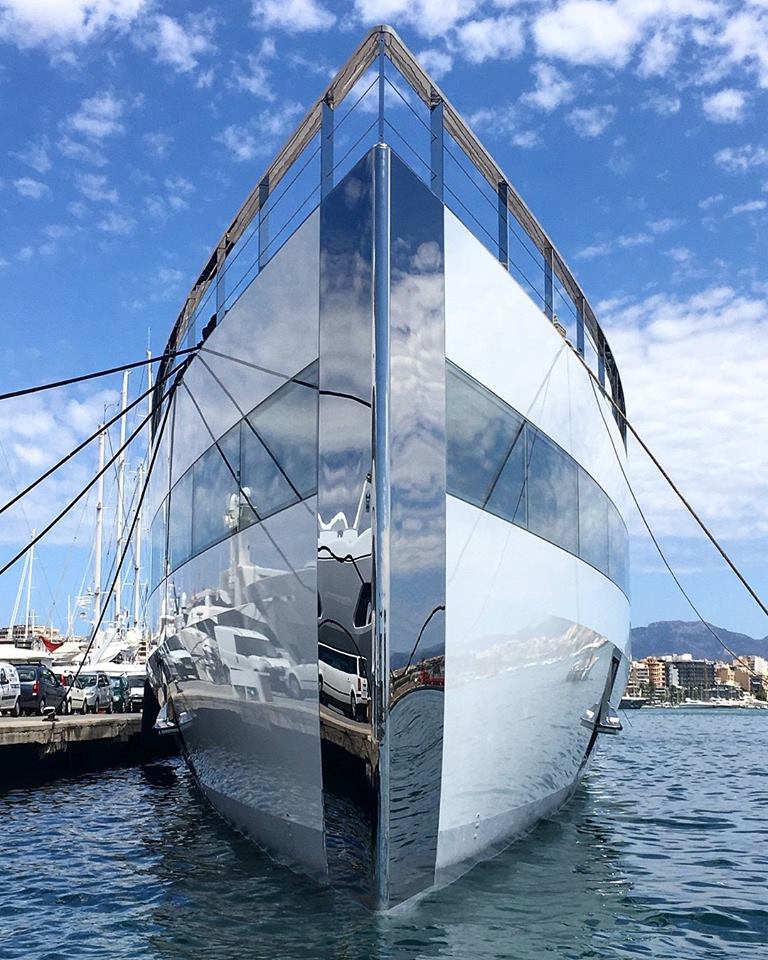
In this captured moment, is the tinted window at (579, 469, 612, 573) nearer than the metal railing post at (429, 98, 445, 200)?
No

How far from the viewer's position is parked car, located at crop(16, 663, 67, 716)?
78.7 ft

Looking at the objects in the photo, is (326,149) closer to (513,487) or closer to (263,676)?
(513,487)

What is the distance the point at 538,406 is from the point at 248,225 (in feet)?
9.88

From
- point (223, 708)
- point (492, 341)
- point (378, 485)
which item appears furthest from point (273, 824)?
point (492, 341)

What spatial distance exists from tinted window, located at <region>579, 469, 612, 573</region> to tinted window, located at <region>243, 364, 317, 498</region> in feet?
10.7

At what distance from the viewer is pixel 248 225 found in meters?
8.18

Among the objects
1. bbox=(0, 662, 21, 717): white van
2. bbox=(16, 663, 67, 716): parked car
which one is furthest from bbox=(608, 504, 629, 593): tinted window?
bbox=(16, 663, 67, 716): parked car

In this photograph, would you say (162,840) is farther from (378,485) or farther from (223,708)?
(378,485)

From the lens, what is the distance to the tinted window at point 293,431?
607 cm

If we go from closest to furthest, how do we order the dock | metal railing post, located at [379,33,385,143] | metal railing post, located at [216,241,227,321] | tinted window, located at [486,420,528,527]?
metal railing post, located at [379,33,385,143] → tinted window, located at [486,420,528,527] → metal railing post, located at [216,241,227,321] → the dock

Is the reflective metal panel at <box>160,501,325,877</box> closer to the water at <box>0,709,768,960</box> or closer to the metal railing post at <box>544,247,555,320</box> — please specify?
the water at <box>0,709,768,960</box>

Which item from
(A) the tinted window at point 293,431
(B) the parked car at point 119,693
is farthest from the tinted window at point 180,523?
(B) the parked car at point 119,693

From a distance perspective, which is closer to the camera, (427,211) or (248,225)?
(427,211)

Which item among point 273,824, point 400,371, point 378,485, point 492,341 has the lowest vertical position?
point 273,824
